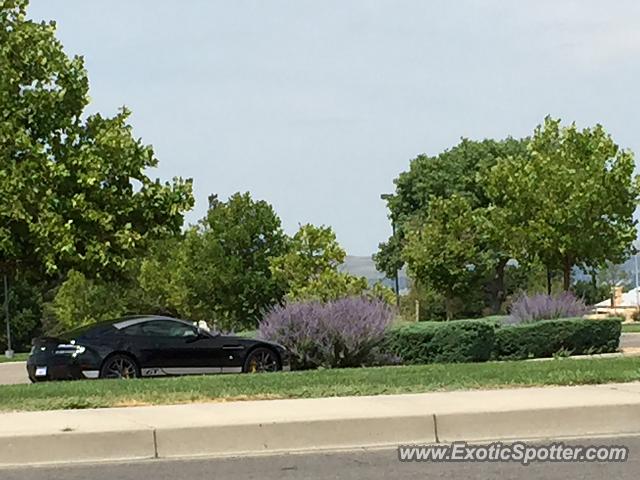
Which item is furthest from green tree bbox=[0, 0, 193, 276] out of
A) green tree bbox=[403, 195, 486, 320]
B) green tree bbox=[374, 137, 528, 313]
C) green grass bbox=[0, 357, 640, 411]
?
green tree bbox=[374, 137, 528, 313]

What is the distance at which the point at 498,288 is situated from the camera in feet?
205

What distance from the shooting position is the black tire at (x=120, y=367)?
701 inches

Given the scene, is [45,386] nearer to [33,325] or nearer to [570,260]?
[570,260]

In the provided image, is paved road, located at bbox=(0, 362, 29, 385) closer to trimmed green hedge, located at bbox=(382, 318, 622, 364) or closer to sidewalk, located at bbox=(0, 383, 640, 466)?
trimmed green hedge, located at bbox=(382, 318, 622, 364)

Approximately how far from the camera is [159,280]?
52.0 m

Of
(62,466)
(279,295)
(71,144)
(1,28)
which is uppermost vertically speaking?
(1,28)

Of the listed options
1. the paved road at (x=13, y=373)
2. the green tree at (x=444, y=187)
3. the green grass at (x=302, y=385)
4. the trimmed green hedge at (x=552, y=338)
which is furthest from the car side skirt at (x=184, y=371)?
the green tree at (x=444, y=187)

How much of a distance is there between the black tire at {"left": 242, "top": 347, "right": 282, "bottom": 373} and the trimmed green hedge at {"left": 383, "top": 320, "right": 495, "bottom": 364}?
7.64ft

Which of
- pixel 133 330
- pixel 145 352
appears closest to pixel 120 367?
pixel 145 352

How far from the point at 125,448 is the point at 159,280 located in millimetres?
42753

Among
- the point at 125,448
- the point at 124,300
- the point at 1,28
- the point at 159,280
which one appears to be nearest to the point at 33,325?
the point at 124,300

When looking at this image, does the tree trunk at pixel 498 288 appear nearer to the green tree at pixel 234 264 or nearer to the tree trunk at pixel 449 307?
the tree trunk at pixel 449 307

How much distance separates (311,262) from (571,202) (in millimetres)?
9944

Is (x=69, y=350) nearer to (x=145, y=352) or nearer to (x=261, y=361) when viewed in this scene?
(x=145, y=352)
